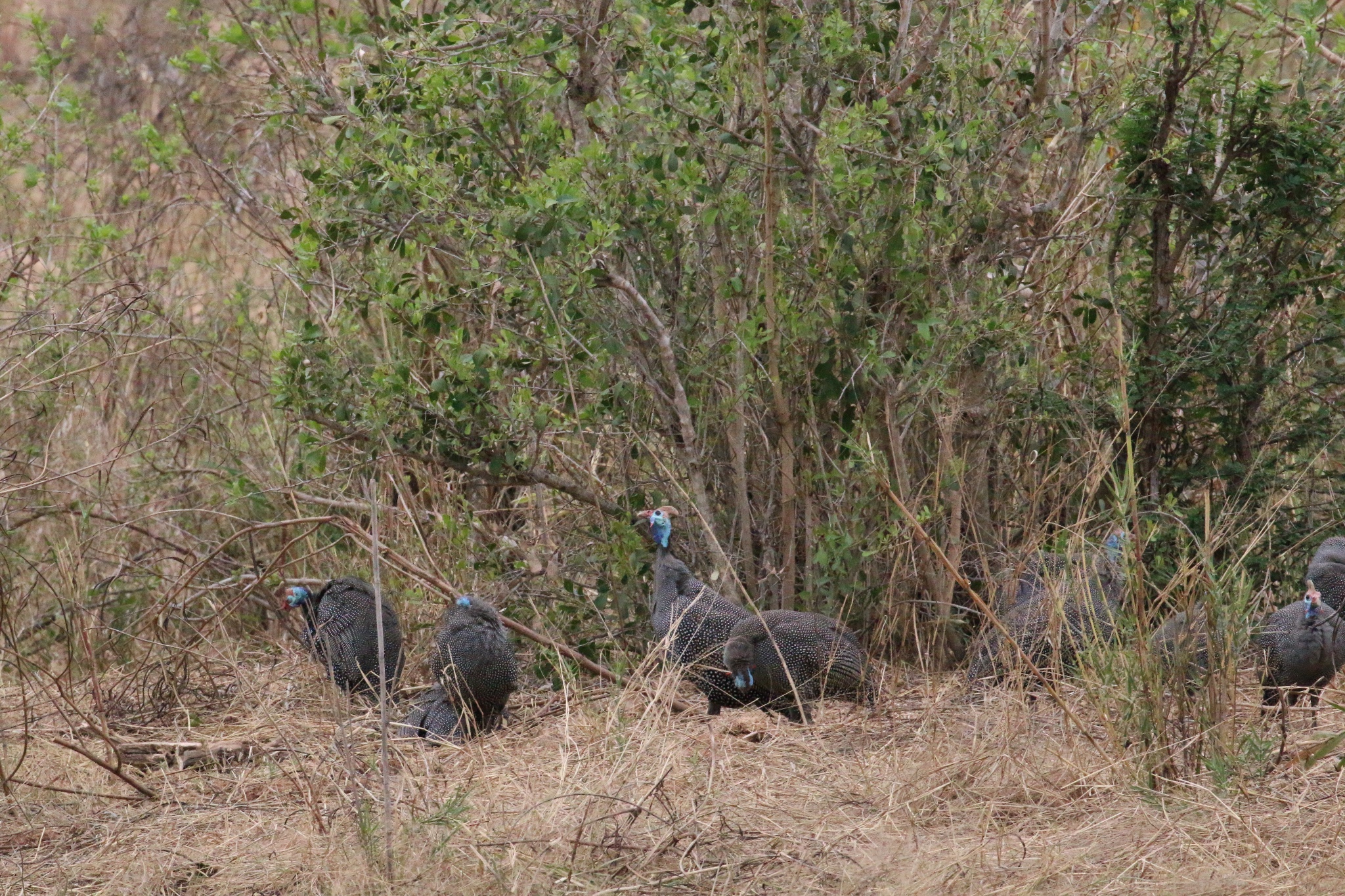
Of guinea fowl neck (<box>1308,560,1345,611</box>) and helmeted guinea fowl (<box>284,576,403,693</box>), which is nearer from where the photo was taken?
guinea fowl neck (<box>1308,560,1345,611</box>)

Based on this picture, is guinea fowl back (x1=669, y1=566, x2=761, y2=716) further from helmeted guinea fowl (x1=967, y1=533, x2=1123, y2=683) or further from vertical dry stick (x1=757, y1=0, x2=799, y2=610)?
helmeted guinea fowl (x1=967, y1=533, x2=1123, y2=683)

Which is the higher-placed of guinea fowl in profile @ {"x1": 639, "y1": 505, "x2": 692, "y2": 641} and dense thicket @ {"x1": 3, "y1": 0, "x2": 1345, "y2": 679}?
dense thicket @ {"x1": 3, "y1": 0, "x2": 1345, "y2": 679}

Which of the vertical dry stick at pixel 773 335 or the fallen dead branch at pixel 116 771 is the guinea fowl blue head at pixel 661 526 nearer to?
the vertical dry stick at pixel 773 335

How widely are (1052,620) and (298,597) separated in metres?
2.92

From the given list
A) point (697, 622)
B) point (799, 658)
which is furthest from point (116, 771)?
point (799, 658)

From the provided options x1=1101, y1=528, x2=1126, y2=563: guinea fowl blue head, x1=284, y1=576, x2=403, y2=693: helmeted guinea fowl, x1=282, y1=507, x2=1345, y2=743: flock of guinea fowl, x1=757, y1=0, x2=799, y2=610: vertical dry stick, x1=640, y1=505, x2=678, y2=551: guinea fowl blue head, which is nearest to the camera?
x1=1101, y1=528, x2=1126, y2=563: guinea fowl blue head

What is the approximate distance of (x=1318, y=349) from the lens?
589 cm

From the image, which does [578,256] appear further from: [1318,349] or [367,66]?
[1318,349]

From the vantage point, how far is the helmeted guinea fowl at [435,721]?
5.04m

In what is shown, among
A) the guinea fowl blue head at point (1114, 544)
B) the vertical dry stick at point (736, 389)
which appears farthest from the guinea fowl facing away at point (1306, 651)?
the vertical dry stick at point (736, 389)

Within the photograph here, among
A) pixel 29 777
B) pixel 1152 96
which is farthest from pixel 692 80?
pixel 29 777

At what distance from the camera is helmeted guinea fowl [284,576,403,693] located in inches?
223

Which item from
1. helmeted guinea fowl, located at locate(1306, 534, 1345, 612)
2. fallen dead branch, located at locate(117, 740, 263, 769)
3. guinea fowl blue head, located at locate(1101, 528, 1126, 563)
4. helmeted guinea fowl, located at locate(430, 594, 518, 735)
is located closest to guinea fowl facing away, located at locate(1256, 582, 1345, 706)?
helmeted guinea fowl, located at locate(1306, 534, 1345, 612)

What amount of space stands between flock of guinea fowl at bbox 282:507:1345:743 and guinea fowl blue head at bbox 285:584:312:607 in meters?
0.17
